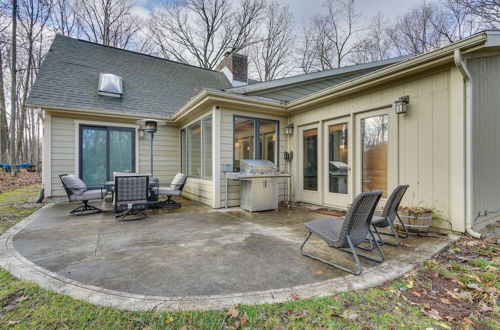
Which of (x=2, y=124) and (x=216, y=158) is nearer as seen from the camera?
(x=216, y=158)

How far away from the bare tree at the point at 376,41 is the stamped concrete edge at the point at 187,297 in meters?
15.3

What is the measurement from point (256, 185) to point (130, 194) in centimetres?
260

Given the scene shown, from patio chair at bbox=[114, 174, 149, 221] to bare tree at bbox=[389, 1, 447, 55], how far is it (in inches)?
602

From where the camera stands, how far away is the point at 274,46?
16094 mm

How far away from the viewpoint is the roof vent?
730 cm

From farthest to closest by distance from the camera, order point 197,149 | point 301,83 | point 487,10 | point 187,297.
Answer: point 487,10 < point 301,83 < point 197,149 < point 187,297

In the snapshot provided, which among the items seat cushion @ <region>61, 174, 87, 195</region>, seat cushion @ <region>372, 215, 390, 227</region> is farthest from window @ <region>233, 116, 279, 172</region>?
seat cushion @ <region>372, 215, 390, 227</region>

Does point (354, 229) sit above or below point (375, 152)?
below

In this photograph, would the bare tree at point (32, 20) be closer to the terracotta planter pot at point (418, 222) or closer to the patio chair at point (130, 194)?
the patio chair at point (130, 194)

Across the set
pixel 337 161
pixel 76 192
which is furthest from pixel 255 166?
pixel 76 192

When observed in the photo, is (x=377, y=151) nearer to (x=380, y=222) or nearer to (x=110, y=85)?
(x=380, y=222)

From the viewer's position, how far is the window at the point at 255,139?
5945mm

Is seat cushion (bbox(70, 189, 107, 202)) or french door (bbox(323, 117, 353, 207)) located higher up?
french door (bbox(323, 117, 353, 207))

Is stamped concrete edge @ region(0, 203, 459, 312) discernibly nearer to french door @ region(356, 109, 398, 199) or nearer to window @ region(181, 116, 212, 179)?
french door @ region(356, 109, 398, 199)
